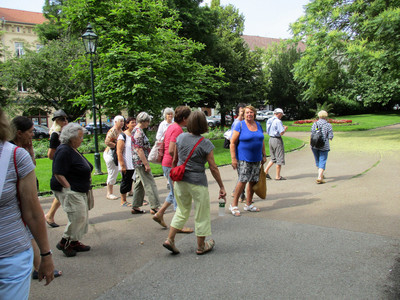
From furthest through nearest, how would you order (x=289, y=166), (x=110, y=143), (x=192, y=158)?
(x=289, y=166) < (x=110, y=143) < (x=192, y=158)

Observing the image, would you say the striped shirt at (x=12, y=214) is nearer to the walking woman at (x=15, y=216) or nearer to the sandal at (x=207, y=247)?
the walking woman at (x=15, y=216)

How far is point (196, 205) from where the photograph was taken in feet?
13.3

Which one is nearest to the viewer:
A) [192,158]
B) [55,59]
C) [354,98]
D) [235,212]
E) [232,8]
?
[192,158]

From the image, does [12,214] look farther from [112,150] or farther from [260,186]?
[112,150]

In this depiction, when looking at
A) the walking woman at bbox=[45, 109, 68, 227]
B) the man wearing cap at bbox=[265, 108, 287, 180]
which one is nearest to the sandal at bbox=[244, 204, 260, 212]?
the man wearing cap at bbox=[265, 108, 287, 180]

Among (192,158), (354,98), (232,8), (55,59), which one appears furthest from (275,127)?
(354,98)

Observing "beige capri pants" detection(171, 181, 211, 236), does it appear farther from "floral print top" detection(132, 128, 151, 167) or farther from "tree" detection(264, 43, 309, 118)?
"tree" detection(264, 43, 309, 118)

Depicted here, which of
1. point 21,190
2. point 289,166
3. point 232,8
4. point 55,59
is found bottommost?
point 289,166

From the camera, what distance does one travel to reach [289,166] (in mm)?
11016

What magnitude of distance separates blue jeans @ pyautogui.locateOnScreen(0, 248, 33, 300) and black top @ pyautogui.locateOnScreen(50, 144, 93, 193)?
2320 millimetres

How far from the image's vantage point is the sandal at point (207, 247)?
13.6 feet

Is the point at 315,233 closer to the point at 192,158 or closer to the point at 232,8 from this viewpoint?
the point at 192,158

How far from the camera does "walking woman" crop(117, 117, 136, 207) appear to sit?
20.9 ft

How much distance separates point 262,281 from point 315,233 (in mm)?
1722
